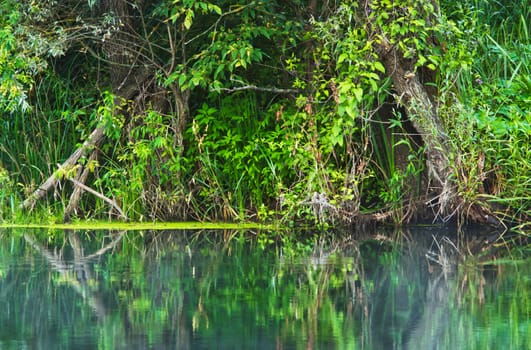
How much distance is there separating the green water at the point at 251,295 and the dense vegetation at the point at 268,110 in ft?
2.59

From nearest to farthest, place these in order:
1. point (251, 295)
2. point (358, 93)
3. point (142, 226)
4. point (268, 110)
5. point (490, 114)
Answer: point (251, 295) < point (358, 93) < point (490, 114) < point (142, 226) < point (268, 110)

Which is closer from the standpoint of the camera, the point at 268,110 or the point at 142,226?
the point at 142,226

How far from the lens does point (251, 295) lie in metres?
5.37

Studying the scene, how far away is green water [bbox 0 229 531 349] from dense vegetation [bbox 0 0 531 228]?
79 cm

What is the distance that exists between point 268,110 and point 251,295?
3.78 metres

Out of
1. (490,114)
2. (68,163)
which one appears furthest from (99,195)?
(490,114)

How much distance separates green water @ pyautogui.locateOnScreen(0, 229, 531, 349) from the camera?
4320mm

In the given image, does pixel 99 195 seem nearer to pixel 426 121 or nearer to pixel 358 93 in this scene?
pixel 358 93

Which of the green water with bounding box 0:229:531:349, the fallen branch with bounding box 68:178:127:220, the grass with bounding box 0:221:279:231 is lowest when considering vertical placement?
the green water with bounding box 0:229:531:349

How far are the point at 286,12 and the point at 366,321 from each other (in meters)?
4.71

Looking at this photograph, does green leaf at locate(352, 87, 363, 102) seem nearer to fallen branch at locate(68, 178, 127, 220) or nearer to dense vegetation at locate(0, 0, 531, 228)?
dense vegetation at locate(0, 0, 531, 228)

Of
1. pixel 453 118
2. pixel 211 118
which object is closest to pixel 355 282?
pixel 453 118

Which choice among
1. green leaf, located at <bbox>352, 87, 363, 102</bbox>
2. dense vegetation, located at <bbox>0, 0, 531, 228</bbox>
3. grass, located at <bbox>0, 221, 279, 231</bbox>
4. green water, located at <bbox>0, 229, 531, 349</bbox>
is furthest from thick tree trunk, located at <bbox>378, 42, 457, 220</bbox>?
grass, located at <bbox>0, 221, 279, 231</bbox>

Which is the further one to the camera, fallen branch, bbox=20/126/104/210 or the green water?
fallen branch, bbox=20/126/104/210
